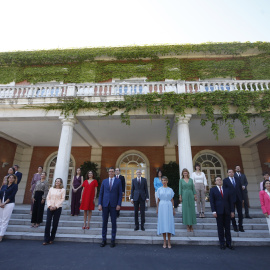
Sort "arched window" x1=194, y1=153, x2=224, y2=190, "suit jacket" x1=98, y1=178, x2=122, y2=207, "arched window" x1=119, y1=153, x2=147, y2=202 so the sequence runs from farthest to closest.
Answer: "arched window" x1=119, y1=153, x2=147, y2=202 → "arched window" x1=194, y1=153, x2=224, y2=190 → "suit jacket" x1=98, y1=178, x2=122, y2=207

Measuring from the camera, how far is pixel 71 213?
6195mm

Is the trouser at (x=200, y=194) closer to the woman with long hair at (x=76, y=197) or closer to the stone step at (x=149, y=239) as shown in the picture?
the stone step at (x=149, y=239)

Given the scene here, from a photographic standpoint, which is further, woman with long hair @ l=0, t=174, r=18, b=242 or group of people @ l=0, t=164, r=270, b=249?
woman with long hair @ l=0, t=174, r=18, b=242

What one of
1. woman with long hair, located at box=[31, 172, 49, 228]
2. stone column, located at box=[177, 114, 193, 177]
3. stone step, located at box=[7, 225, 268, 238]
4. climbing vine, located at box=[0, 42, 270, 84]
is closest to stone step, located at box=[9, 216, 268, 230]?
stone step, located at box=[7, 225, 268, 238]

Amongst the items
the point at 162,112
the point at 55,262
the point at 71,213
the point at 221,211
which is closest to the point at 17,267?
the point at 55,262

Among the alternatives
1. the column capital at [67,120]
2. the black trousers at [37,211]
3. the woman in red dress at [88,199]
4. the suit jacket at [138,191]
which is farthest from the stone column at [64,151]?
the suit jacket at [138,191]

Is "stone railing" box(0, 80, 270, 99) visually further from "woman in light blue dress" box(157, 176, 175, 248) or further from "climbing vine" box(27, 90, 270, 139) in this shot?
"woman in light blue dress" box(157, 176, 175, 248)

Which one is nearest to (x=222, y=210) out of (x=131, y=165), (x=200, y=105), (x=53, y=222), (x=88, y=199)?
(x=88, y=199)

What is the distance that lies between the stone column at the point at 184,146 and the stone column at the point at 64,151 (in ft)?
15.2

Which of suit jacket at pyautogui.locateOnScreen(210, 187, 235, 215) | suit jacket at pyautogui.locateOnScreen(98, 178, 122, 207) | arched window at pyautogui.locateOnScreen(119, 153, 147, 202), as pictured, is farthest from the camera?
arched window at pyautogui.locateOnScreen(119, 153, 147, 202)

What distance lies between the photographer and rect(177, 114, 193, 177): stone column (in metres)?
6.80

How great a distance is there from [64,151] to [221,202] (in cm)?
594

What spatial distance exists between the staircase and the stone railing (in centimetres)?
512

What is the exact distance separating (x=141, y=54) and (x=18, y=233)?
34.7 ft
